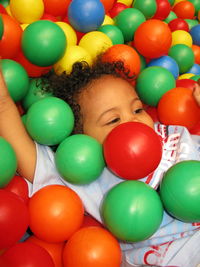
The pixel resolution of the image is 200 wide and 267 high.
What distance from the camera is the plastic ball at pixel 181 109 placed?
1.32 m

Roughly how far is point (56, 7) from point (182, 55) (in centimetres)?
76

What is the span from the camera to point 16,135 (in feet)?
3.52

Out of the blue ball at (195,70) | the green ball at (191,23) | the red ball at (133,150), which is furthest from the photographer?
the green ball at (191,23)

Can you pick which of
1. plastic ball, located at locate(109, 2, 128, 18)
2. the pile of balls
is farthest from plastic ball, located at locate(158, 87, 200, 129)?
plastic ball, located at locate(109, 2, 128, 18)

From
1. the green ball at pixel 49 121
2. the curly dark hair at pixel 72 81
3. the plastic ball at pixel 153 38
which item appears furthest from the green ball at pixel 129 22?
the green ball at pixel 49 121

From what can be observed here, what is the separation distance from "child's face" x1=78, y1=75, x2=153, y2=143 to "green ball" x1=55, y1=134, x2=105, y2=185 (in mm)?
136

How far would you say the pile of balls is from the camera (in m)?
0.89

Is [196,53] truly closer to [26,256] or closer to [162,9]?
[162,9]

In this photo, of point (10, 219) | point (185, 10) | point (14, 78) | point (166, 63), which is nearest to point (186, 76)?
point (166, 63)

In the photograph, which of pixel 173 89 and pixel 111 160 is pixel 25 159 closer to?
pixel 111 160

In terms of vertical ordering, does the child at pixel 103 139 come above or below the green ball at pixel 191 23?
below

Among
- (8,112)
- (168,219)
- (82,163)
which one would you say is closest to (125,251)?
(168,219)

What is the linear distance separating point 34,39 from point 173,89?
64cm

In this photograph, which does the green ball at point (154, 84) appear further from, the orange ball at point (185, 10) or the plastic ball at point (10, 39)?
the orange ball at point (185, 10)
